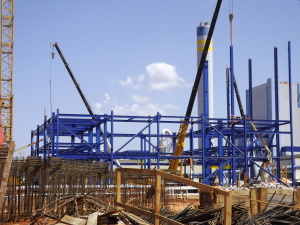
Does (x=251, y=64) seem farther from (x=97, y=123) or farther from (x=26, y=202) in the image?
(x=26, y=202)

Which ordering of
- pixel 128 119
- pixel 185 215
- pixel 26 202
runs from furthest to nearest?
1. pixel 128 119
2. pixel 26 202
3. pixel 185 215

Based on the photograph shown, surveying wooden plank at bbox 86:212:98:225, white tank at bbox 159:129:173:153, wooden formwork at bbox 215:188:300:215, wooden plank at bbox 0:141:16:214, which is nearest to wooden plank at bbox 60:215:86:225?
wooden plank at bbox 86:212:98:225

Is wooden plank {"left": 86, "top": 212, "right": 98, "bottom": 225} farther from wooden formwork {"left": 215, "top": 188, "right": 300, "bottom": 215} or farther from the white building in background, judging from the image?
the white building in background

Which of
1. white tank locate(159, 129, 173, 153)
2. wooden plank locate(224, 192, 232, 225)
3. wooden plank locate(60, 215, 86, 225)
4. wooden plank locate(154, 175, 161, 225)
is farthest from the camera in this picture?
white tank locate(159, 129, 173, 153)

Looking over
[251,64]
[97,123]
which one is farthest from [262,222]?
[251,64]

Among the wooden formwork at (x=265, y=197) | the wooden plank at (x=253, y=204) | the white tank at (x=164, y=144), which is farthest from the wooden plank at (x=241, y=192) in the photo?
the white tank at (x=164, y=144)

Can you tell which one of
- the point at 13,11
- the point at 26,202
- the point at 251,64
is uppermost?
the point at 13,11

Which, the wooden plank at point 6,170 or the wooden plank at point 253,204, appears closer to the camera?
the wooden plank at point 6,170

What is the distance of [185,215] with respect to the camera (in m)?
11.2

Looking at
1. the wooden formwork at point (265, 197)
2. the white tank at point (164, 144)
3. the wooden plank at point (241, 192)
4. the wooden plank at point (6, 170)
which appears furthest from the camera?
the white tank at point (164, 144)

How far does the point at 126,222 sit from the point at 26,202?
25.2ft

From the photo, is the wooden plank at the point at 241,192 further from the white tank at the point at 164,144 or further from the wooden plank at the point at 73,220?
the white tank at the point at 164,144

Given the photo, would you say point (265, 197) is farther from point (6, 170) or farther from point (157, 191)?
point (6, 170)

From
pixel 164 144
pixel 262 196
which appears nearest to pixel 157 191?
pixel 262 196
